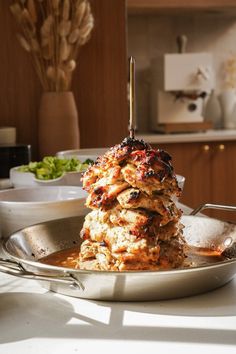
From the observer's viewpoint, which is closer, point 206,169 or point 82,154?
point 82,154

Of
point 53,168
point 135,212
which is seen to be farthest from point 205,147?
point 135,212

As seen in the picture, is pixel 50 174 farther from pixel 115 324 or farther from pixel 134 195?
pixel 115 324

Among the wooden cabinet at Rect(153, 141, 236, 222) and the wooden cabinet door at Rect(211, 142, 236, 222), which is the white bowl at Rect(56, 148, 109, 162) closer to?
the wooden cabinet at Rect(153, 141, 236, 222)

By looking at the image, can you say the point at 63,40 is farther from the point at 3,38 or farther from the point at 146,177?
the point at 146,177

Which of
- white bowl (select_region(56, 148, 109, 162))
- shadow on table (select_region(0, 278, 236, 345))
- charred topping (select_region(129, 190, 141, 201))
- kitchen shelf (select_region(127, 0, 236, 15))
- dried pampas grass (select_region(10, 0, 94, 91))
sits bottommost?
shadow on table (select_region(0, 278, 236, 345))

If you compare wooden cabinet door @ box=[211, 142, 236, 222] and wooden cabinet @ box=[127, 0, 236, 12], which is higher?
wooden cabinet @ box=[127, 0, 236, 12]

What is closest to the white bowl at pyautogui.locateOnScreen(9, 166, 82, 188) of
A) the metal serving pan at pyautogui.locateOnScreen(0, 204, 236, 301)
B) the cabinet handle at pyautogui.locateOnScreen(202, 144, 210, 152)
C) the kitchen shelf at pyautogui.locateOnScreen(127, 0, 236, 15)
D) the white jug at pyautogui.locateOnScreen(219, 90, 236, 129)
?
the metal serving pan at pyautogui.locateOnScreen(0, 204, 236, 301)

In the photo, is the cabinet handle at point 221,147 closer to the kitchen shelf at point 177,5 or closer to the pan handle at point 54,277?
the kitchen shelf at point 177,5
